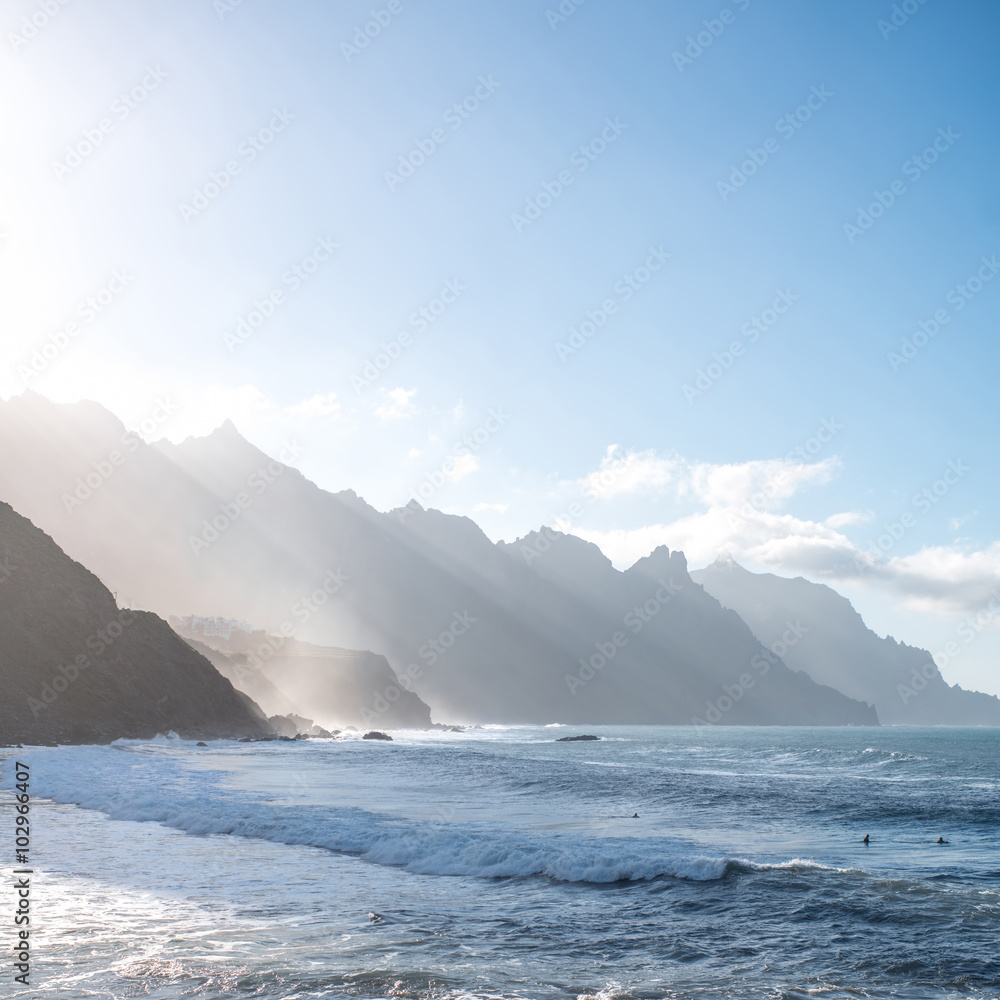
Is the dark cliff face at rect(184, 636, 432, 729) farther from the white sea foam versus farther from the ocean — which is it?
the ocean

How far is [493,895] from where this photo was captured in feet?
56.7

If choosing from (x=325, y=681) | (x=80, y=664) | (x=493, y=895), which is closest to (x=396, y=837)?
(x=493, y=895)

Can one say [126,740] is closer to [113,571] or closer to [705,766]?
[705,766]

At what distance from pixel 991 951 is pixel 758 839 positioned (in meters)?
13.2

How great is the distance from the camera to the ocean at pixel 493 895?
11.2 meters

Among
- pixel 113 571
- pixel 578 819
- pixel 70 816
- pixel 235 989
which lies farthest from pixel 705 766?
pixel 113 571

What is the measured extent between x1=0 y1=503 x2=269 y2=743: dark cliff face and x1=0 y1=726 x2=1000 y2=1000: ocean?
42.7 metres

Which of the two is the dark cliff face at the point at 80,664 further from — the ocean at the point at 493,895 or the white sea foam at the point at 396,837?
the white sea foam at the point at 396,837

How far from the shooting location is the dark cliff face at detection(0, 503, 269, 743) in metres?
74.3

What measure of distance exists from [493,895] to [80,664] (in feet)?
267

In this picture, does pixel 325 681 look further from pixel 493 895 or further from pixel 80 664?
pixel 493 895

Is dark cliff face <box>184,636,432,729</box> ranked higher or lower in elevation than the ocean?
lower

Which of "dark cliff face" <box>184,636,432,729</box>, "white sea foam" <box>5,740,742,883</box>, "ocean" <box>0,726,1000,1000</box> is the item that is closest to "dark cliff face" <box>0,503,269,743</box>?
"ocean" <box>0,726,1000,1000</box>

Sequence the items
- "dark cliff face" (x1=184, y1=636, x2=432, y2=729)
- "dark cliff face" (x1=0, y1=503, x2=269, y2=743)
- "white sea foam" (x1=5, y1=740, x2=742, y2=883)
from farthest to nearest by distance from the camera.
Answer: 1. "dark cliff face" (x1=184, y1=636, x2=432, y2=729)
2. "dark cliff face" (x1=0, y1=503, x2=269, y2=743)
3. "white sea foam" (x1=5, y1=740, x2=742, y2=883)
